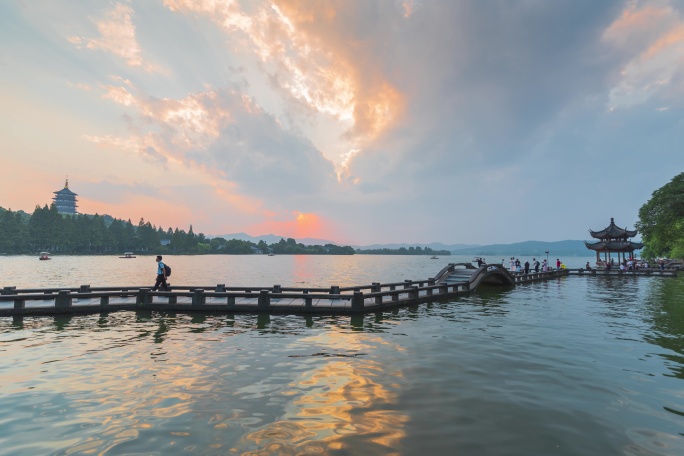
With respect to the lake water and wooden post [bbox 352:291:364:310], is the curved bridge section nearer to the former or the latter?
wooden post [bbox 352:291:364:310]

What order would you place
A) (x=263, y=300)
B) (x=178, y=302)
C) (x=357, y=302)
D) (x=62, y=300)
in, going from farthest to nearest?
(x=178, y=302) < (x=263, y=300) < (x=357, y=302) < (x=62, y=300)

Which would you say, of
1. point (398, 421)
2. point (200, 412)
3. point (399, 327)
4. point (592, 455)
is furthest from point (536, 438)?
point (399, 327)

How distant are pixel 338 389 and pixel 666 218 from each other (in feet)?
256

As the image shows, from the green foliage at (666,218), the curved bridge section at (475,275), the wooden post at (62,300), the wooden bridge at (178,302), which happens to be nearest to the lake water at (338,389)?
the wooden post at (62,300)

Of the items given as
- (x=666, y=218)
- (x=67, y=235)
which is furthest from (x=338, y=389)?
(x=67, y=235)

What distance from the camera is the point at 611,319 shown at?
59.0ft

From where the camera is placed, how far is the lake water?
594 cm

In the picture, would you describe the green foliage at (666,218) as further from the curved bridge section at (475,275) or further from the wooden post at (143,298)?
the wooden post at (143,298)

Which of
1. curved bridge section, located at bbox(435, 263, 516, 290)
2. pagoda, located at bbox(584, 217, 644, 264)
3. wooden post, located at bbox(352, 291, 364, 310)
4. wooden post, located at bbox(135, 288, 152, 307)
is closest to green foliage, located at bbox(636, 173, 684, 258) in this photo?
pagoda, located at bbox(584, 217, 644, 264)

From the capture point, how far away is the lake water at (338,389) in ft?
19.5

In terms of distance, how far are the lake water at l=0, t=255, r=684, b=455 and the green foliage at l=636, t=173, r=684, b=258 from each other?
5986cm

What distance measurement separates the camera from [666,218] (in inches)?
2379

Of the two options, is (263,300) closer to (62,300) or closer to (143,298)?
(143,298)

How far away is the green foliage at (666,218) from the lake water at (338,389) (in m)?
59.9
